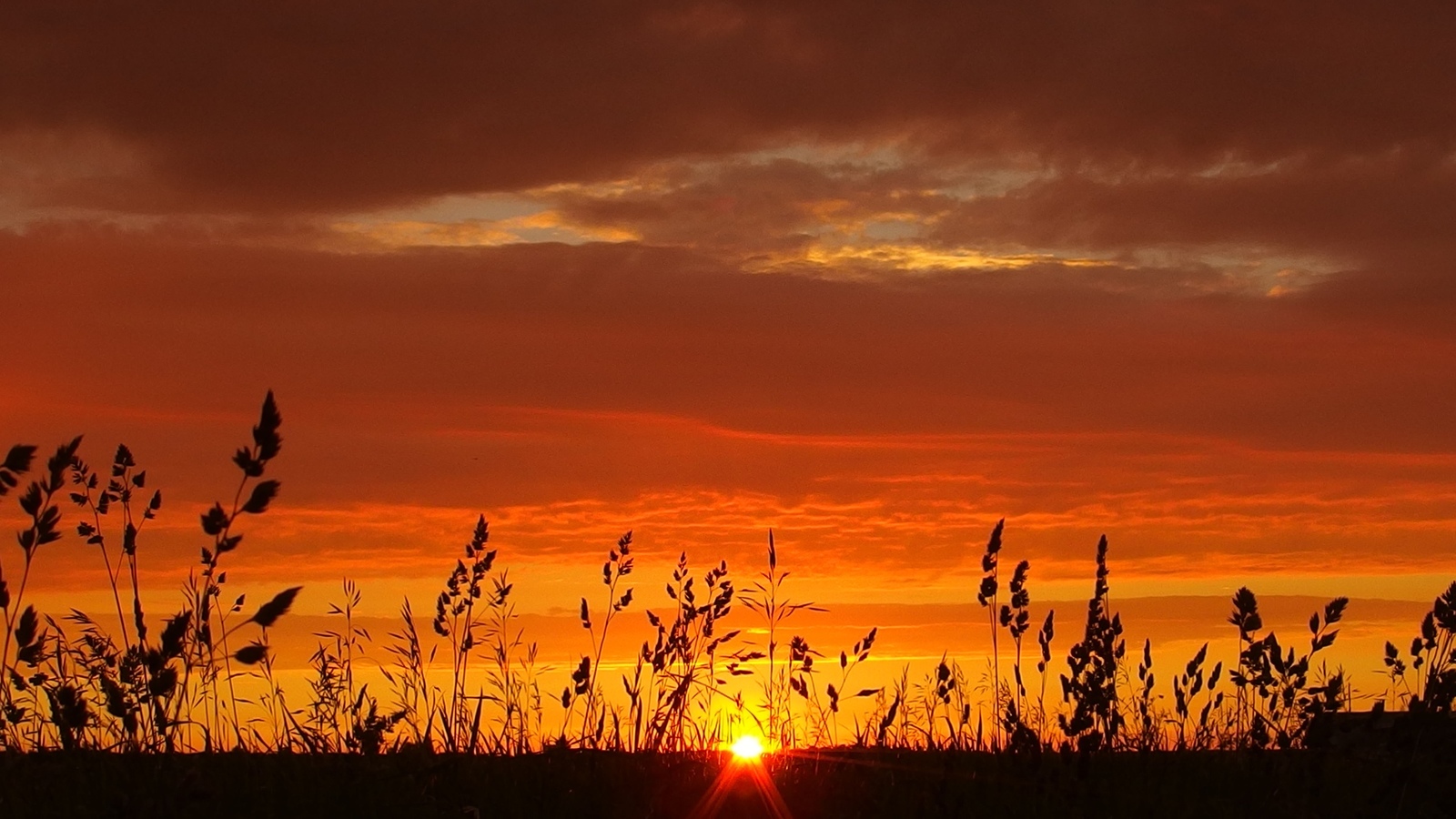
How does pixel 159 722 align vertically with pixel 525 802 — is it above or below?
above

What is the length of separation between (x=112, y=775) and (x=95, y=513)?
1.29 metres

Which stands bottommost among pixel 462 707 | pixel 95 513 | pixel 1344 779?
pixel 1344 779

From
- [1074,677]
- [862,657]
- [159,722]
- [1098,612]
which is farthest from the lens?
[862,657]

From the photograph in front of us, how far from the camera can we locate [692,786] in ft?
20.5

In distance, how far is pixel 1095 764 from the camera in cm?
699

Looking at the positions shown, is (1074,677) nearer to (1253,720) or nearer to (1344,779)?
(1253,720)

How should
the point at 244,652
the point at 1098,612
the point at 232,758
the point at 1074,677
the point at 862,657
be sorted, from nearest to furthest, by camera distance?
the point at 244,652
the point at 232,758
the point at 1074,677
the point at 1098,612
the point at 862,657

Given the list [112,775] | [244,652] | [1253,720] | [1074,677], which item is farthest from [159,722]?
[1253,720]

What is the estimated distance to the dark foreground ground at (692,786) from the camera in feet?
18.5

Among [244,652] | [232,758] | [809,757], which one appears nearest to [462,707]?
[232,758]

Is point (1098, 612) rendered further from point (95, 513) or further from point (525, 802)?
point (95, 513)

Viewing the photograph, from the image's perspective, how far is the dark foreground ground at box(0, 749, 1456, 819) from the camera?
18.5 ft

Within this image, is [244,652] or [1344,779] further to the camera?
[1344,779]

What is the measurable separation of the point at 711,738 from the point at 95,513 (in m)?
3.26
